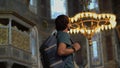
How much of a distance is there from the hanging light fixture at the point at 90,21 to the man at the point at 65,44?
46.3 ft

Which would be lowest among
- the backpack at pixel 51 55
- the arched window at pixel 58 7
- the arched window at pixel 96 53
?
the arched window at pixel 96 53

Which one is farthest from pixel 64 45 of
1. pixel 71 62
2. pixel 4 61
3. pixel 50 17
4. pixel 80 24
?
pixel 50 17

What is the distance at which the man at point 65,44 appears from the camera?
3.28 meters

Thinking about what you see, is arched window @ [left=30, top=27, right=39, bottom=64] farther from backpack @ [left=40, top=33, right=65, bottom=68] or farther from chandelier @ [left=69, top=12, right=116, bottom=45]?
backpack @ [left=40, top=33, right=65, bottom=68]

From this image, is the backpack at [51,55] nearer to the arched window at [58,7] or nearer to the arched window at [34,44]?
the arched window at [34,44]

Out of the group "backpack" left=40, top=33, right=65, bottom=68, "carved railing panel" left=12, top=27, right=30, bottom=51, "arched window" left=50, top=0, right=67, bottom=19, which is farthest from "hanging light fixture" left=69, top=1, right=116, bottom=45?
"backpack" left=40, top=33, right=65, bottom=68

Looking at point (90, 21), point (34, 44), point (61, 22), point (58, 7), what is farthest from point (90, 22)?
point (61, 22)

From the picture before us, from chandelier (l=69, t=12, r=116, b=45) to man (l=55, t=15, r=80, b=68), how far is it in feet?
46.3

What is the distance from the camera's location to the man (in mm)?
3276

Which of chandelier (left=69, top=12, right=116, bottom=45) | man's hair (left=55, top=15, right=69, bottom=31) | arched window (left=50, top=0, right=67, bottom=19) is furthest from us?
arched window (left=50, top=0, right=67, bottom=19)

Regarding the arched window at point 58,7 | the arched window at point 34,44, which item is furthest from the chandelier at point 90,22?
the arched window at point 58,7

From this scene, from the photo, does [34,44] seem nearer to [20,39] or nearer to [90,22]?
[20,39]

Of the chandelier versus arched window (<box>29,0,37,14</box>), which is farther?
arched window (<box>29,0,37,14</box>)

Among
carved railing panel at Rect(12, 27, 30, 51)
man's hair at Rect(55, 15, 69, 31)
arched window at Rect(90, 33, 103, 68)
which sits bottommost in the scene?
arched window at Rect(90, 33, 103, 68)
